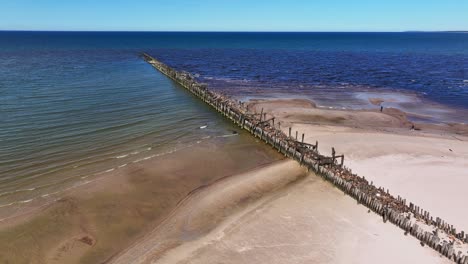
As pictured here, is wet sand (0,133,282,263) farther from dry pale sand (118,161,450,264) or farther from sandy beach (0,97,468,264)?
dry pale sand (118,161,450,264)

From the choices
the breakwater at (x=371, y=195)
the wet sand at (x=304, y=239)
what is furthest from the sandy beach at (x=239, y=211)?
the breakwater at (x=371, y=195)

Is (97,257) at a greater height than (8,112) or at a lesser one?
lesser

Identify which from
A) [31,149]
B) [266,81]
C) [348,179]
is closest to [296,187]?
[348,179]

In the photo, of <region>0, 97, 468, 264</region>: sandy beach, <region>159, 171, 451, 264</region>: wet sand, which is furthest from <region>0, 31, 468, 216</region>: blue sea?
<region>159, 171, 451, 264</region>: wet sand

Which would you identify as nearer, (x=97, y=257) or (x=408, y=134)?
(x=97, y=257)

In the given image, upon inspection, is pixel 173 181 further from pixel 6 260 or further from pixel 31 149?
pixel 31 149

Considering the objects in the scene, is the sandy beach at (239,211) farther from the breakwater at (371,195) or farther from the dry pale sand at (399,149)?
the breakwater at (371,195)
